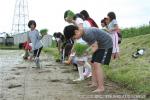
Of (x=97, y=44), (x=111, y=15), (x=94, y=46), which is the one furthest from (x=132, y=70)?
(x=111, y=15)

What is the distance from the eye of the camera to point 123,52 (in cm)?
1479

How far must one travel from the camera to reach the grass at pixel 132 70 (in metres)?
9.18

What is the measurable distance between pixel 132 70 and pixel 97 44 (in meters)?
1.98

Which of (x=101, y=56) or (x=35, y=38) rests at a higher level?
(x=35, y=38)

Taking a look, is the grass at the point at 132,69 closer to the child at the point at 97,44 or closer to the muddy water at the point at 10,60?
the child at the point at 97,44

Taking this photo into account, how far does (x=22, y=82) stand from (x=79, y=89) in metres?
1.66

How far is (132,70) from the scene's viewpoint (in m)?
10.7

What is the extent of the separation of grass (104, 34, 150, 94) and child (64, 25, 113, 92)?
2.19 feet

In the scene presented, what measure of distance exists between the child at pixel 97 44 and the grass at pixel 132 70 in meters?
0.67

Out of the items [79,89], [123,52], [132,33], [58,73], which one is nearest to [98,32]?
[79,89]

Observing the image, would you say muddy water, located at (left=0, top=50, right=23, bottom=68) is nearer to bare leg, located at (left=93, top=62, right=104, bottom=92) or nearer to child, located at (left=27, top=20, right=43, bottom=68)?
child, located at (left=27, top=20, right=43, bottom=68)

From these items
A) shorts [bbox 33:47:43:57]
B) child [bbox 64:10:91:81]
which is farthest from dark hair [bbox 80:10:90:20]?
shorts [bbox 33:47:43:57]

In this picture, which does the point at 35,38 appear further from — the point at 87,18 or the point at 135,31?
the point at 135,31

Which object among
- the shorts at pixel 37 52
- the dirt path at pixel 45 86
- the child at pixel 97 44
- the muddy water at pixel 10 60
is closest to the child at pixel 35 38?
the shorts at pixel 37 52
